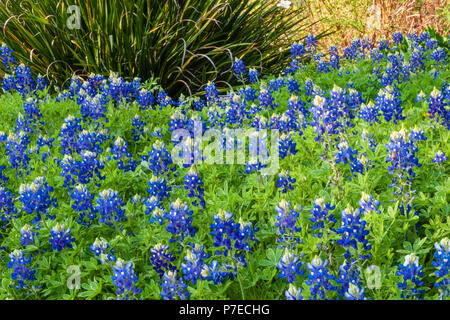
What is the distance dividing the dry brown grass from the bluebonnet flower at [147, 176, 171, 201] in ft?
21.3

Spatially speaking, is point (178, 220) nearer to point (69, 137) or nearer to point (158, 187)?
point (158, 187)

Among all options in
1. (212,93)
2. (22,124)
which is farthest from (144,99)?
(22,124)

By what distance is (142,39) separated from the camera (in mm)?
5766

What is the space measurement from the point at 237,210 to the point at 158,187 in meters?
0.42

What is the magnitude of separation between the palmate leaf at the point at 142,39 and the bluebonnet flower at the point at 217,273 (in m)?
3.64

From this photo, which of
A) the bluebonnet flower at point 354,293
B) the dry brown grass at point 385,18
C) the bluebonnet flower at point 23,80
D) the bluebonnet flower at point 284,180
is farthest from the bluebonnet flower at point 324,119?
the dry brown grass at point 385,18

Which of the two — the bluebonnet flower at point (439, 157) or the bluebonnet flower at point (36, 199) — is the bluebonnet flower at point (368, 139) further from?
the bluebonnet flower at point (36, 199)

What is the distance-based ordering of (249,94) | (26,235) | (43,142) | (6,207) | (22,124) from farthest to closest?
1. (249,94)
2. (22,124)
3. (43,142)
4. (6,207)
5. (26,235)

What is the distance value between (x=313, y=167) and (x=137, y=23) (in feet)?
11.0

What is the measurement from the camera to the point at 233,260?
7.25ft

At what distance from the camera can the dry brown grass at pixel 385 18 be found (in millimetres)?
8820
